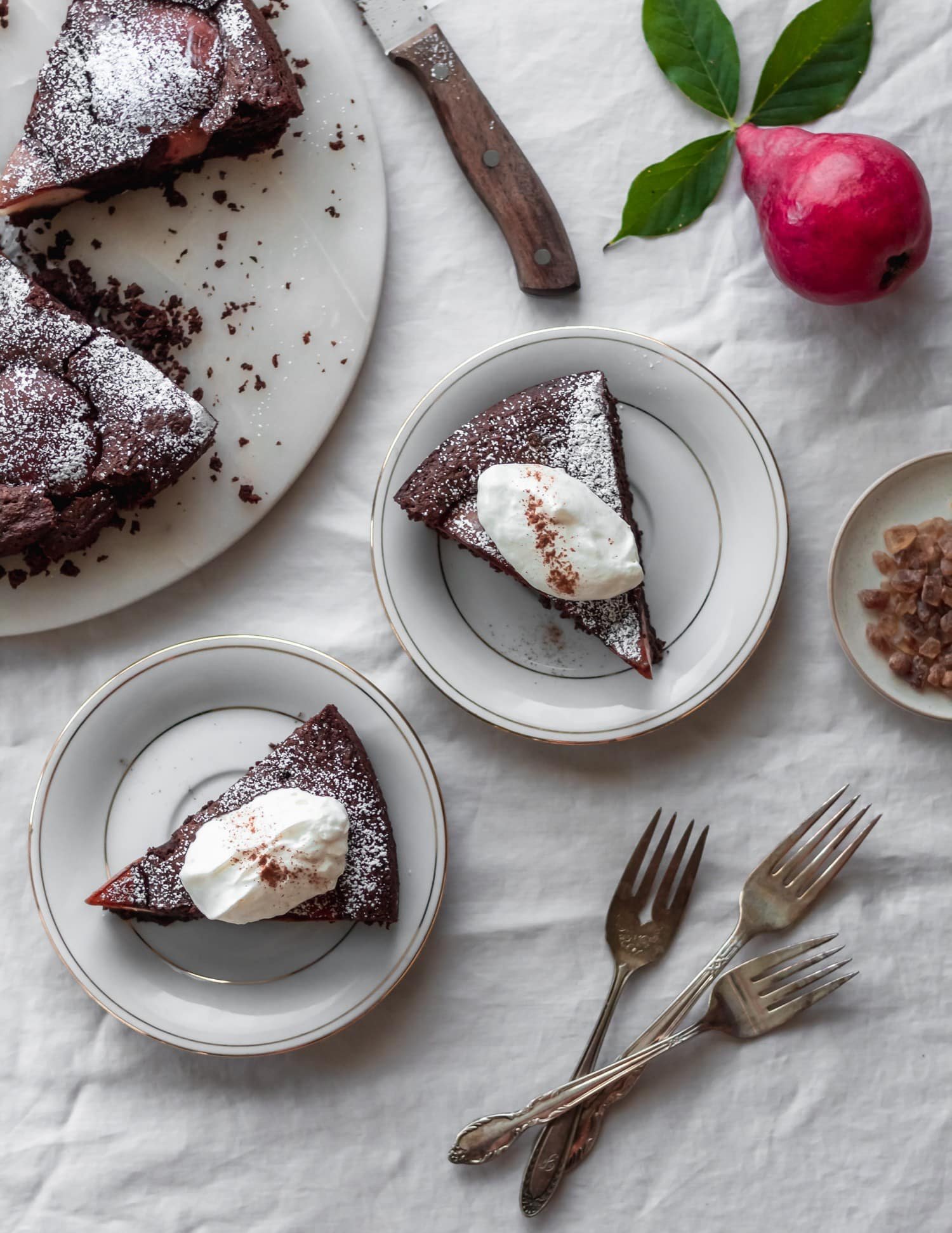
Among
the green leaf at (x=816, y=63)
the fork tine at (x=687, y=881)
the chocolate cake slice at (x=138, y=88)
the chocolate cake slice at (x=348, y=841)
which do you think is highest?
the chocolate cake slice at (x=138, y=88)

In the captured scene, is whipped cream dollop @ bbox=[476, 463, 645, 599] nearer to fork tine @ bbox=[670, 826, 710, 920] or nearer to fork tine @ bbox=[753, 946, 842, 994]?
fork tine @ bbox=[670, 826, 710, 920]

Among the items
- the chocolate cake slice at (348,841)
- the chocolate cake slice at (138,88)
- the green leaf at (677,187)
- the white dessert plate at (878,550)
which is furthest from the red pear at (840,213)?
the chocolate cake slice at (348,841)

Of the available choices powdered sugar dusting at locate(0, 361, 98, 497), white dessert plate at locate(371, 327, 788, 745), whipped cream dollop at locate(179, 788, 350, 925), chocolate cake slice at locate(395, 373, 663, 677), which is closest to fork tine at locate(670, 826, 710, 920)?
white dessert plate at locate(371, 327, 788, 745)

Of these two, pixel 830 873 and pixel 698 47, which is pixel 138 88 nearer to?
pixel 698 47

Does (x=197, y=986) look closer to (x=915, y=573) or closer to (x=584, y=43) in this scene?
(x=915, y=573)

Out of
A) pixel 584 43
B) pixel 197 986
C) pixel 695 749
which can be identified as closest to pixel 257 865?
pixel 197 986

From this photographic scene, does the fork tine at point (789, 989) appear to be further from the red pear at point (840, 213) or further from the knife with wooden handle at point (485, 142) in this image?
the knife with wooden handle at point (485, 142)

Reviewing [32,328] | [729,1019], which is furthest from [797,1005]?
[32,328]

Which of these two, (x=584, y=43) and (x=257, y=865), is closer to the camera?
(x=257, y=865)

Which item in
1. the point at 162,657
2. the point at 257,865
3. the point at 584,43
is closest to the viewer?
the point at 257,865
